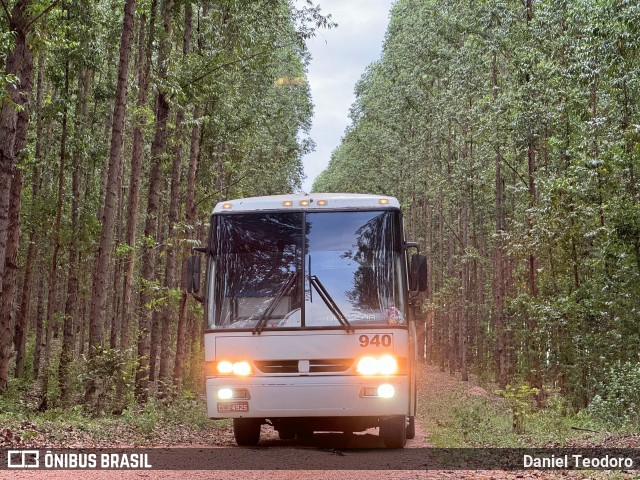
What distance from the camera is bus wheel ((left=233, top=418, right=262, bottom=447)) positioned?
455 inches

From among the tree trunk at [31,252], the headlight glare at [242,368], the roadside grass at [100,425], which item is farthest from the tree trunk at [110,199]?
the tree trunk at [31,252]

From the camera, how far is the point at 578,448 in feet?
36.9

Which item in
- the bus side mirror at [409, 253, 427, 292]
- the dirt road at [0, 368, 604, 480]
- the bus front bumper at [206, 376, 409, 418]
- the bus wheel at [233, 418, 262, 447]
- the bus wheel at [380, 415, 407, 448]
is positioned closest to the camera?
the dirt road at [0, 368, 604, 480]

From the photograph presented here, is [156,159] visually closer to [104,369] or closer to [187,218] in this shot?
[187,218]

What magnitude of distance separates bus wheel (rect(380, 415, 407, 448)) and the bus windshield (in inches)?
63.9

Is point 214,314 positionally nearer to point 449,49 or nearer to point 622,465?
point 622,465

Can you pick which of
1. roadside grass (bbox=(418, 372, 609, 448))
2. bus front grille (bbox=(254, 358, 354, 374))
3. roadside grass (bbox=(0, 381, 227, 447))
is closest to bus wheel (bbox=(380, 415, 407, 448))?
roadside grass (bbox=(418, 372, 609, 448))

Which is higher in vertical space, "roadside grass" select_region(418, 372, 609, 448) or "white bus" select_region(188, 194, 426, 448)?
"white bus" select_region(188, 194, 426, 448)

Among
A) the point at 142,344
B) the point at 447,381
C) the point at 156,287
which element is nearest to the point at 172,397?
the point at 142,344

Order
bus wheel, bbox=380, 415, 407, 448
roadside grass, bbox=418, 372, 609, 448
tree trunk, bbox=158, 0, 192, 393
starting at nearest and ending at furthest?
1. bus wheel, bbox=380, 415, 407, 448
2. roadside grass, bbox=418, 372, 609, 448
3. tree trunk, bbox=158, 0, 192, 393

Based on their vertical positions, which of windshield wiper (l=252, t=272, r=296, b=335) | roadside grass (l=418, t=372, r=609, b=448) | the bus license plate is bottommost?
roadside grass (l=418, t=372, r=609, b=448)

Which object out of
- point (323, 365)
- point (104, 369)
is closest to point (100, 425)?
point (104, 369)

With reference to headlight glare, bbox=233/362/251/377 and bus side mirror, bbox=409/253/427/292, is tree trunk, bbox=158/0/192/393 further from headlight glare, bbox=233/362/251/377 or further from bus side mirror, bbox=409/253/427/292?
bus side mirror, bbox=409/253/427/292

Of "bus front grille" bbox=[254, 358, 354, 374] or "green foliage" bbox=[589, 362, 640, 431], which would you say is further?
"green foliage" bbox=[589, 362, 640, 431]
